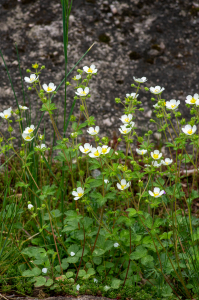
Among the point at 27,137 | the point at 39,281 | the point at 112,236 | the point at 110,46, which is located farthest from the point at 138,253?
the point at 110,46

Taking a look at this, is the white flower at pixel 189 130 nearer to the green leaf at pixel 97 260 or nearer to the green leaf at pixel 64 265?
the green leaf at pixel 97 260

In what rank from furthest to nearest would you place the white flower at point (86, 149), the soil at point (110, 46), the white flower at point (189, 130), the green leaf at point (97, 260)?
the soil at point (110, 46) < the green leaf at point (97, 260) < the white flower at point (86, 149) < the white flower at point (189, 130)

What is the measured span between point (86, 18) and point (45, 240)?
9.64ft

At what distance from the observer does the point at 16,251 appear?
1993 mm

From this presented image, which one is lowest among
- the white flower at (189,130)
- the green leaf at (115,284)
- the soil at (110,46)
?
the green leaf at (115,284)

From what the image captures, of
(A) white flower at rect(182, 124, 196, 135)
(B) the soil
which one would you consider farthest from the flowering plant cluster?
(B) the soil

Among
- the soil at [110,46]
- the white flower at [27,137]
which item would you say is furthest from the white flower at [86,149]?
the soil at [110,46]

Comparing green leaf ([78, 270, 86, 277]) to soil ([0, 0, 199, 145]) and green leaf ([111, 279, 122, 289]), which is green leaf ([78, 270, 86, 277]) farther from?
soil ([0, 0, 199, 145])

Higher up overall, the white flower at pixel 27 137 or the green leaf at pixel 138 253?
the white flower at pixel 27 137

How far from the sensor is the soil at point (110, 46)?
3553 millimetres

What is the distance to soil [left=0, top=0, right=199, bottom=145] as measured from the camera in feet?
11.7

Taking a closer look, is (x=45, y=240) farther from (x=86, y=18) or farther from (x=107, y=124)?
(x=86, y=18)

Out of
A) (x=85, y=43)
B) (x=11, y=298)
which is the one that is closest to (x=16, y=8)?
(x=85, y=43)

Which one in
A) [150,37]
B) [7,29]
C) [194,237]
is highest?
[7,29]
